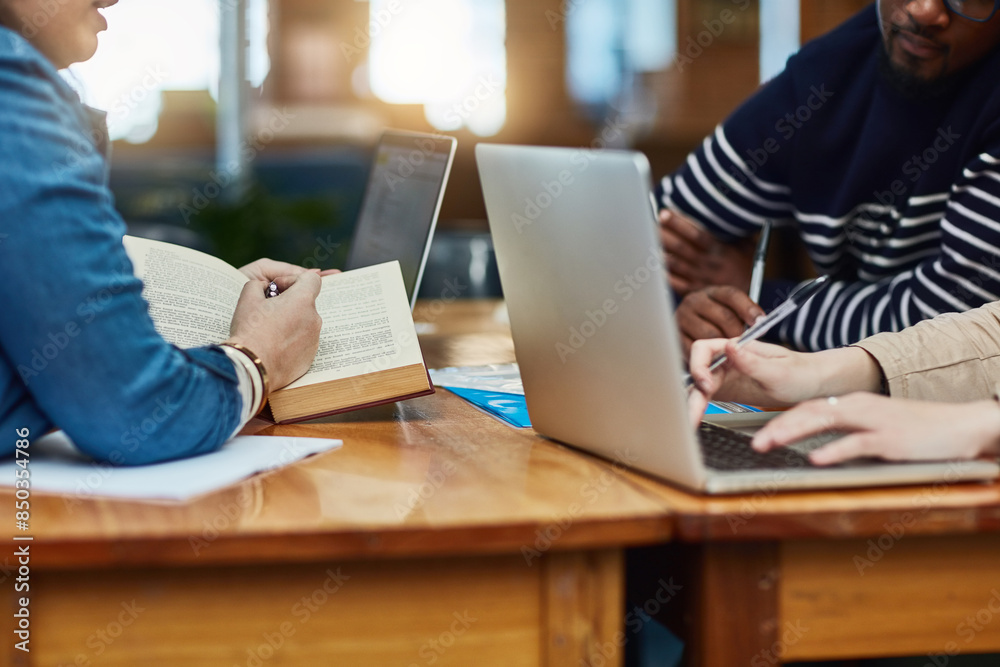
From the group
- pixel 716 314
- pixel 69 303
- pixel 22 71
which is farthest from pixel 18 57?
pixel 716 314

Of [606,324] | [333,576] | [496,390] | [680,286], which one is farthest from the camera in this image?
[680,286]

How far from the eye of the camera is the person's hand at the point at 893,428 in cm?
74

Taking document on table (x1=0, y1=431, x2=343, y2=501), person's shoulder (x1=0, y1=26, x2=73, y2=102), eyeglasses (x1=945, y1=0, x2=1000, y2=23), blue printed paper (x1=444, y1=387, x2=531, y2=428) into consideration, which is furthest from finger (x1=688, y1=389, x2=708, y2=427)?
eyeglasses (x1=945, y1=0, x2=1000, y2=23)

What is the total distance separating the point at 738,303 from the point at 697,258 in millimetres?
454

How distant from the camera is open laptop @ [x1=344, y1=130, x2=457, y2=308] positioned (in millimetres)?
1292

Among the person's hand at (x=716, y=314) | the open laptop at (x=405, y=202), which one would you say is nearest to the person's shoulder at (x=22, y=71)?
the open laptop at (x=405, y=202)

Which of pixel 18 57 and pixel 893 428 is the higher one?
pixel 18 57

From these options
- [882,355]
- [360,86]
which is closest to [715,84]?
[360,86]

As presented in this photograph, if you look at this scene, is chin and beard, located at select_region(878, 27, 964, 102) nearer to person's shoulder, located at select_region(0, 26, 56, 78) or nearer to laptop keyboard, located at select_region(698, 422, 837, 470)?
laptop keyboard, located at select_region(698, 422, 837, 470)

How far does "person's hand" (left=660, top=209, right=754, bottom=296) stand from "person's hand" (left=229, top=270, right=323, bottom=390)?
36.3 inches

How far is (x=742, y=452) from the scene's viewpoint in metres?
0.79

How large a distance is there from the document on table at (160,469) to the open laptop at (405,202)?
0.39 meters

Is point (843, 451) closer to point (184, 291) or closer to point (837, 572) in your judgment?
point (837, 572)

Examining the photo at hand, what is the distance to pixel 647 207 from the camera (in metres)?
0.67
